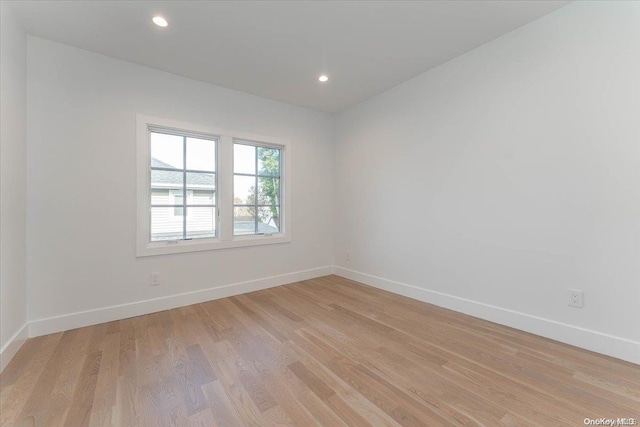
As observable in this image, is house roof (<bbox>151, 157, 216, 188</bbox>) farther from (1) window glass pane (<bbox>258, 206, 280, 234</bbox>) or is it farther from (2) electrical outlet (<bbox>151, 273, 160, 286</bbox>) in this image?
(2) electrical outlet (<bbox>151, 273, 160, 286</bbox>)

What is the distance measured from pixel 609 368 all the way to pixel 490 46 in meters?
2.73

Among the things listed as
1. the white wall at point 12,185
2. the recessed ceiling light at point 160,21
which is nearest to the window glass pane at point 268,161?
the recessed ceiling light at point 160,21

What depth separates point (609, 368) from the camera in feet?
5.68

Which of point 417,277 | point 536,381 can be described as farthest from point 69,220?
point 536,381

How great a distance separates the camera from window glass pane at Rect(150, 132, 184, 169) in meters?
2.91

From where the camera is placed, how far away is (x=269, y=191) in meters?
3.82

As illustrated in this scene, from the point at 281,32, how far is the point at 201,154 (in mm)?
1694

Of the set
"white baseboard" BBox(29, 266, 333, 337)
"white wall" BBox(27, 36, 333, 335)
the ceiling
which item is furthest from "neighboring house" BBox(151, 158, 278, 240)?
the ceiling

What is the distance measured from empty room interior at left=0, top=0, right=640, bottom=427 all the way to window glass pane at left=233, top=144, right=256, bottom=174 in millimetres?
29

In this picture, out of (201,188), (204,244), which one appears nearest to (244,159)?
(201,188)

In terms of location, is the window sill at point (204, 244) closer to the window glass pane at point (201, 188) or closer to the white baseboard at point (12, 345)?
the window glass pane at point (201, 188)

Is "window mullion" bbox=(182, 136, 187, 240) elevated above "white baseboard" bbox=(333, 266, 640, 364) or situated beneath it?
elevated above

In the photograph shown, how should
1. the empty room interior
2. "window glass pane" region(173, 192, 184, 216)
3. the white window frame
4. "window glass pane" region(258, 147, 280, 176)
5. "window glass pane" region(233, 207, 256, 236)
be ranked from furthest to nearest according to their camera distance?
"window glass pane" region(258, 147, 280, 176) < "window glass pane" region(233, 207, 256, 236) < "window glass pane" region(173, 192, 184, 216) < the white window frame < the empty room interior

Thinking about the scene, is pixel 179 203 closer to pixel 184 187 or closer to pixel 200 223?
pixel 184 187
